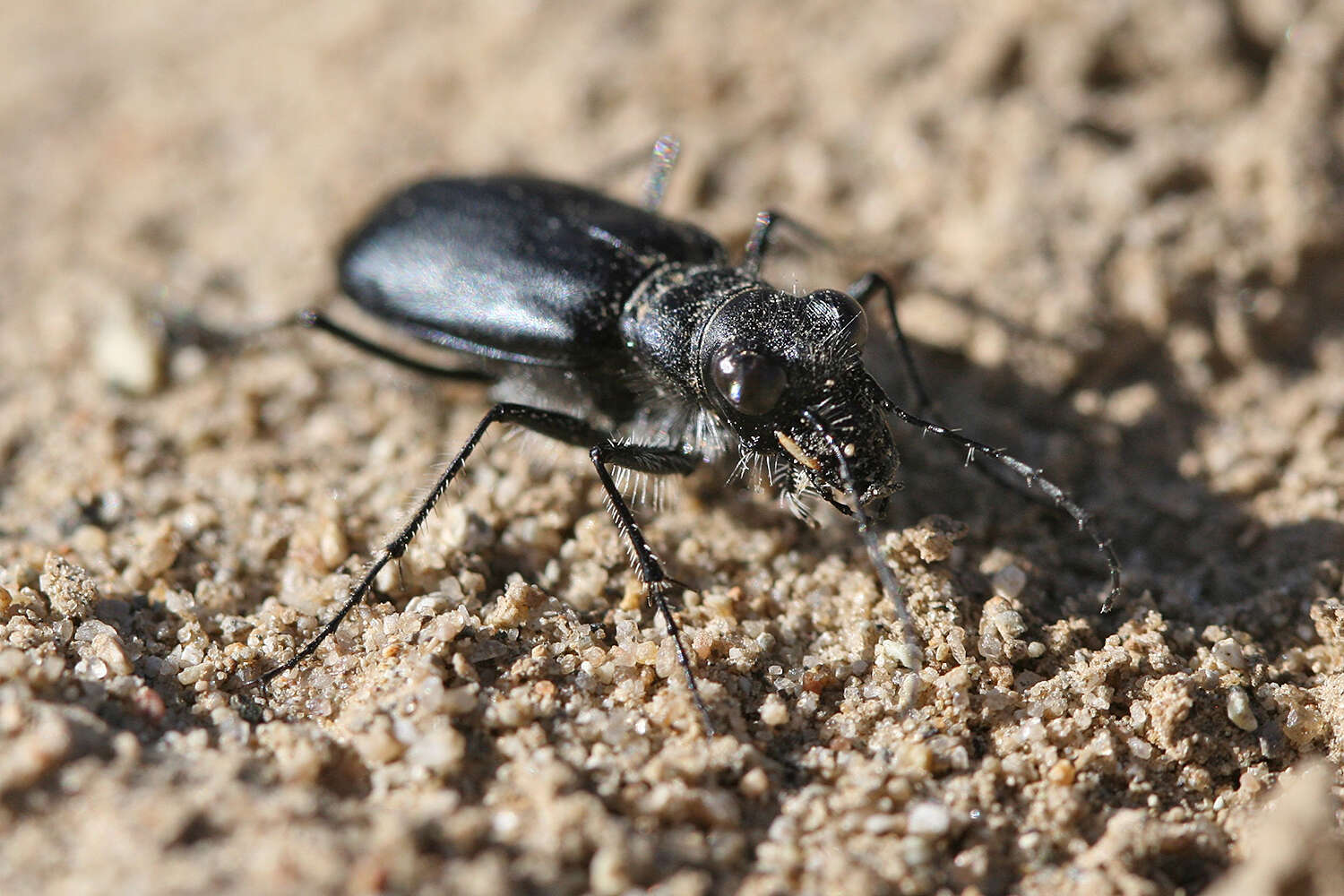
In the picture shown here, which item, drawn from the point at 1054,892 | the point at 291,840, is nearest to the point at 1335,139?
the point at 1054,892

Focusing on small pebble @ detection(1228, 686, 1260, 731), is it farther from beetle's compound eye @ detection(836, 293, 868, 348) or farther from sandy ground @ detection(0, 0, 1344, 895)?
beetle's compound eye @ detection(836, 293, 868, 348)

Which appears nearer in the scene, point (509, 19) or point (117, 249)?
point (117, 249)

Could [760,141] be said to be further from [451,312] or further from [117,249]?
[117,249]

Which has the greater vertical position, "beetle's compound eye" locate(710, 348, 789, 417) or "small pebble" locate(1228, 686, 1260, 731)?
"beetle's compound eye" locate(710, 348, 789, 417)

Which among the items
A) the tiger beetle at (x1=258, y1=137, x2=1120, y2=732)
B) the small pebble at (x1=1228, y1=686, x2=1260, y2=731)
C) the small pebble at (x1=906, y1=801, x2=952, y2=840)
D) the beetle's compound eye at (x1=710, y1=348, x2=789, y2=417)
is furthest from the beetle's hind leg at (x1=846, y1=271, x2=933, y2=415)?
the small pebble at (x1=906, y1=801, x2=952, y2=840)

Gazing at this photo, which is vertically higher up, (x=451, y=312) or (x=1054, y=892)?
(x=451, y=312)

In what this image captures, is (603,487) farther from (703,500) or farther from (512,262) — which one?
(512,262)
